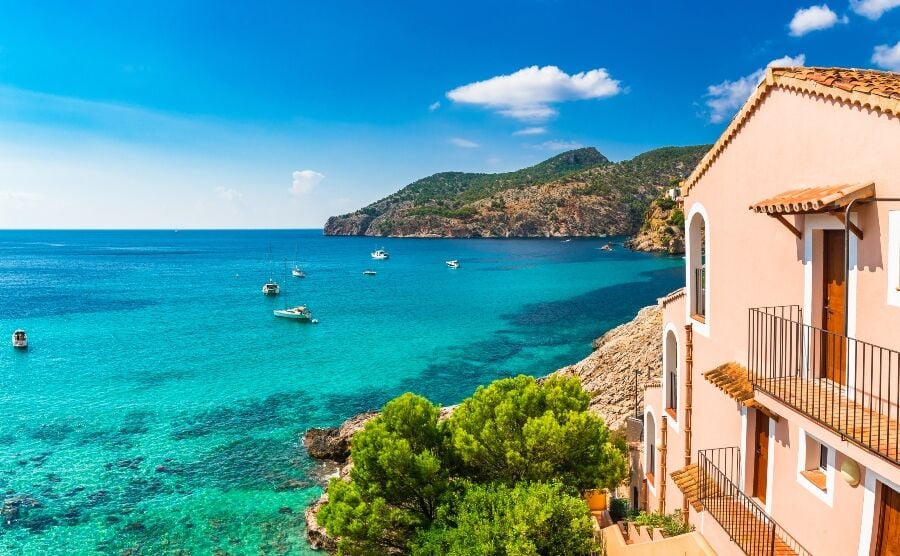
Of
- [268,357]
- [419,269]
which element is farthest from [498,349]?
[419,269]

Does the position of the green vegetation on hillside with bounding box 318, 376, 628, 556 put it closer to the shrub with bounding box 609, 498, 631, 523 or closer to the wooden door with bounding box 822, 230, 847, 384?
the shrub with bounding box 609, 498, 631, 523

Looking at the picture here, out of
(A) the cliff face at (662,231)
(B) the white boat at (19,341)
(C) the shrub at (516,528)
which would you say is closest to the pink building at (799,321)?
(C) the shrub at (516,528)

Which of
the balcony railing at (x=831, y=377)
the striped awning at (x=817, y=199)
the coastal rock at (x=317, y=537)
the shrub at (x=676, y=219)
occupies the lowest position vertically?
the coastal rock at (x=317, y=537)

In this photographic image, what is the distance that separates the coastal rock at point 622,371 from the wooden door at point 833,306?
1562 centimetres

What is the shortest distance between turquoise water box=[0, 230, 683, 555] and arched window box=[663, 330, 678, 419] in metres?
13.3

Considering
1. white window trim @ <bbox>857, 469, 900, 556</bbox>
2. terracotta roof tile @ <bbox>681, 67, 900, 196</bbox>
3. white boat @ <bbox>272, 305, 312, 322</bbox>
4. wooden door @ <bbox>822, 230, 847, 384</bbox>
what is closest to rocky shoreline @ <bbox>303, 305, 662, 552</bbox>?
terracotta roof tile @ <bbox>681, 67, 900, 196</bbox>

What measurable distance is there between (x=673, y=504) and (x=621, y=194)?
7815 inches

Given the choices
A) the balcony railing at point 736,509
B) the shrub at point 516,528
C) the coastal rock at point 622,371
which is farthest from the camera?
the coastal rock at point 622,371

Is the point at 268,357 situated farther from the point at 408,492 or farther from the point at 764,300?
the point at 764,300

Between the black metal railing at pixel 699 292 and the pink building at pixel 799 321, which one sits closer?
the pink building at pixel 799 321

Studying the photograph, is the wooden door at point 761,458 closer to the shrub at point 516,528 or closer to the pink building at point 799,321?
the pink building at point 799,321

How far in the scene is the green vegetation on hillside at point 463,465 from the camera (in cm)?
A: 1325

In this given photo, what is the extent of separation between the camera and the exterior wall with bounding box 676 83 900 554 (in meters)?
6.01

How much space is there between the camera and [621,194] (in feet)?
656
